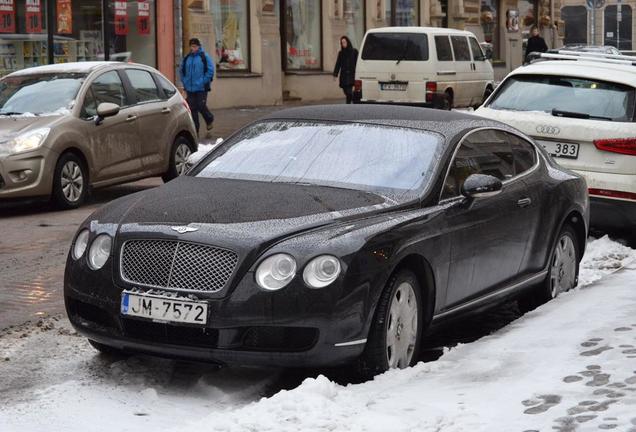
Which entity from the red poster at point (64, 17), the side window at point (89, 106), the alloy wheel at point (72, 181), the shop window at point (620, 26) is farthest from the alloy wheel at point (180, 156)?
the shop window at point (620, 26)

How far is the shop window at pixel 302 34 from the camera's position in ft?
112

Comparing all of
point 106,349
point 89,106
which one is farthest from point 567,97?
point 106,349

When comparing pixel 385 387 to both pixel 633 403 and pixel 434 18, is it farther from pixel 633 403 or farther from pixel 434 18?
pixel 434 18

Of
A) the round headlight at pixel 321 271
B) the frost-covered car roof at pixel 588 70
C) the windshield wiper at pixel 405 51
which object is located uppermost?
the windshield wiper at pixel 405 51

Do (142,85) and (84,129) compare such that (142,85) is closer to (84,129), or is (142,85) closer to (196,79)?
(84,129)

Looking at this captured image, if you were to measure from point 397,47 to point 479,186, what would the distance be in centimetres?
2136

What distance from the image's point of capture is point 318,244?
259 inches

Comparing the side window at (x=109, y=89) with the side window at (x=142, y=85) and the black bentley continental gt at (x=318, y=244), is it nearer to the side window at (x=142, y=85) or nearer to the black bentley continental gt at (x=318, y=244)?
the side window at (x=142, y=85)

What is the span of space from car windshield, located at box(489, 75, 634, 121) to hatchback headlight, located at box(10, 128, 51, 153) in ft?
15.1

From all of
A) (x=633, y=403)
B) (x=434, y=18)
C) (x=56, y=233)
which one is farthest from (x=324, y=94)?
(x=633, y=403)

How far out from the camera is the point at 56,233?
12625 mm

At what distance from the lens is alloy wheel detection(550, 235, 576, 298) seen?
9.05 metres

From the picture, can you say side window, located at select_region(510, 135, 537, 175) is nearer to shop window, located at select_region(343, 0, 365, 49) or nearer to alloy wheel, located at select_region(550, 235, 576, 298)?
alloy wheel, located at select_region(550, 235, 576, 298)

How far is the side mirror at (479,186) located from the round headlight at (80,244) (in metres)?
2.10
